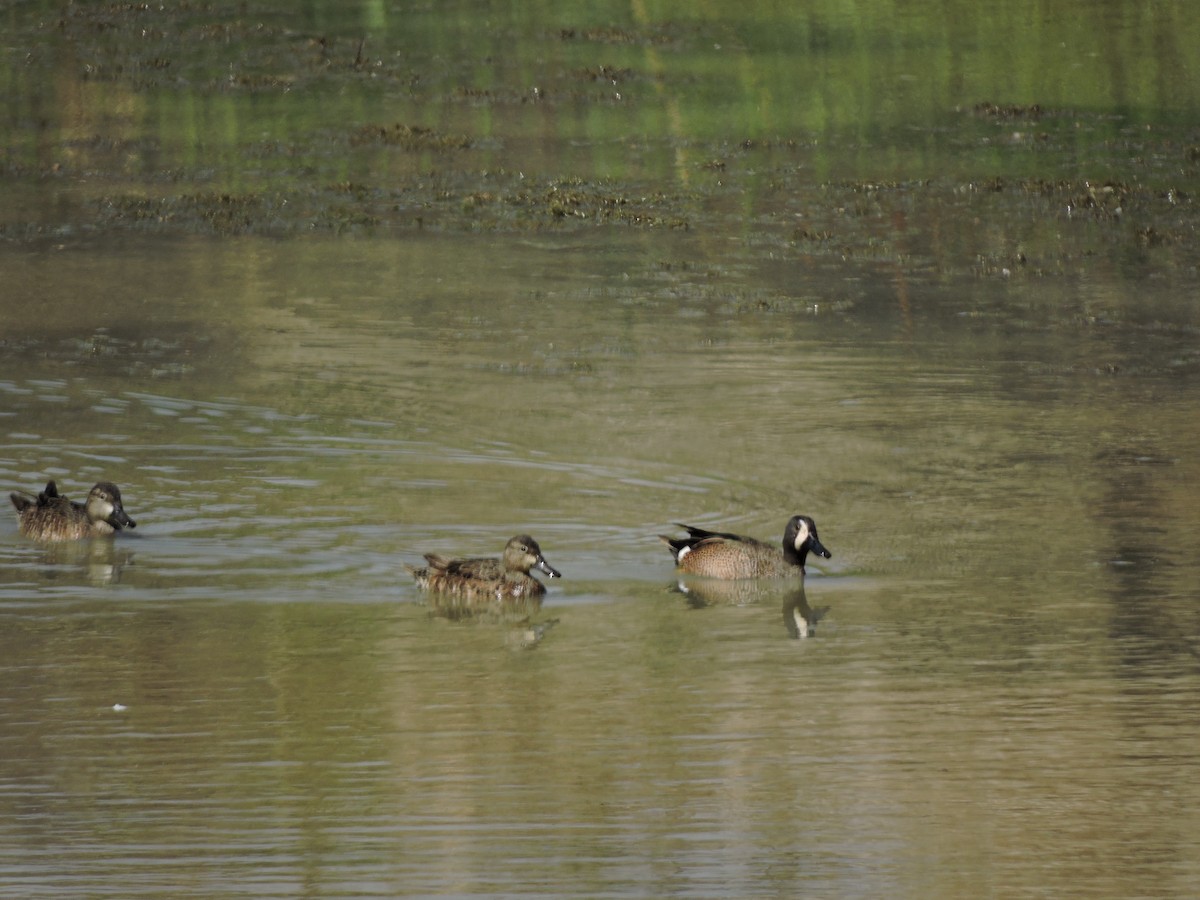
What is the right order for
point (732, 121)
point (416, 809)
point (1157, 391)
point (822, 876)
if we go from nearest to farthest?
point (822, 876), point (416, 809), point (1157, 391), point (732, 121)

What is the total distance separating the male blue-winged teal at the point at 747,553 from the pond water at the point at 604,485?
175mm

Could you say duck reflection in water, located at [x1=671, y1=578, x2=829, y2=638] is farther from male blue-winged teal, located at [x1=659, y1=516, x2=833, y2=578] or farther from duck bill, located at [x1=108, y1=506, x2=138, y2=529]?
duck bill, located at [x1=108, y1=506, x2=138, y2=529]

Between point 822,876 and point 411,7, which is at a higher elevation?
point 411,7

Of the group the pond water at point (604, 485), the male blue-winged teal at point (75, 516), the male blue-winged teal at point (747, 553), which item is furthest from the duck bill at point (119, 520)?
the male blue-winged teal at point (747, 553)

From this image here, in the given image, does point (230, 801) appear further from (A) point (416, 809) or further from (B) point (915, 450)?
(B) point (915, 450)

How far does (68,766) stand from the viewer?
917 centimetres

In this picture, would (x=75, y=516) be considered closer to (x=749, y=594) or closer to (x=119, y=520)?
(x=119, y=520)

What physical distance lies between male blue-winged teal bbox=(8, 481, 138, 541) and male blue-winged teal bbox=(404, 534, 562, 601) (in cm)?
209

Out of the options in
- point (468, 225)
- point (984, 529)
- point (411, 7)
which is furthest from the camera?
point (411, 7)

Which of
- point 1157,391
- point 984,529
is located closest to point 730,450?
point 984,529

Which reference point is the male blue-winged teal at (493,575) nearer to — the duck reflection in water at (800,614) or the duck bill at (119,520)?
the duck reflection in water at (800,614)

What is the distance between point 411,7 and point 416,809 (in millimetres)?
27607

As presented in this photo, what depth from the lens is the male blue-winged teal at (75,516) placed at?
1313 centimetres

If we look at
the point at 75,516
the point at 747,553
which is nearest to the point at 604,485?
the point at 747,553
